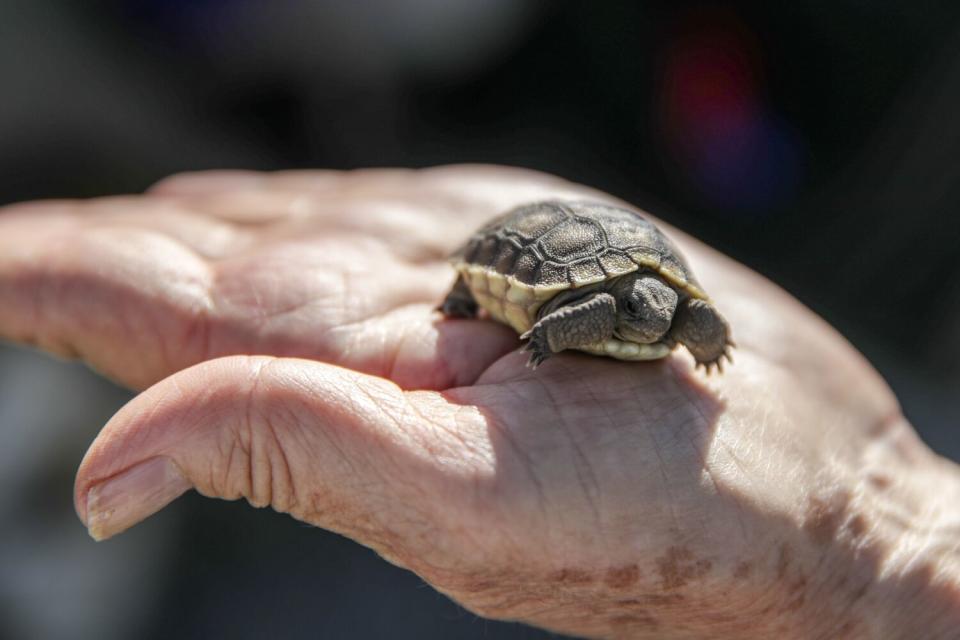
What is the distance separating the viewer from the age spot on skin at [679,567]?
10.8 ft

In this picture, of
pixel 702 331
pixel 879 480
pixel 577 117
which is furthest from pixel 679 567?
pixel 577 117

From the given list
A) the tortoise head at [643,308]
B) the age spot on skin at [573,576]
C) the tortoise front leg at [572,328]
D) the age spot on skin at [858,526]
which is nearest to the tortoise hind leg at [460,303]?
the tortoise front leg at [572,328]

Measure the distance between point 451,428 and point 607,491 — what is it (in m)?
0.68

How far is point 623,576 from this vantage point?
10.8 ft

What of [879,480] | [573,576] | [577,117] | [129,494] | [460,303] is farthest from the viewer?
[577,117]

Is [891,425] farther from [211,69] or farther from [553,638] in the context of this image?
[211,69]

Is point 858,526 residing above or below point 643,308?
below

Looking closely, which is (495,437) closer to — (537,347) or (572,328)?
(537,347)

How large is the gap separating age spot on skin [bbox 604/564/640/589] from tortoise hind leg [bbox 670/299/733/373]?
1101mm

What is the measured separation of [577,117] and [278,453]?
7514 mm

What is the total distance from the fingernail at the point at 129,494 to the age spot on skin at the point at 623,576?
5.79 ft

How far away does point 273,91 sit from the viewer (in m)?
9.23

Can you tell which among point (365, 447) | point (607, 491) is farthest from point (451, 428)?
point (607, 491)

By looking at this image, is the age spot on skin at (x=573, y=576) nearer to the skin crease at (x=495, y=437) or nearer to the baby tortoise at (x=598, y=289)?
the skin crease at (x=495, y=437)
